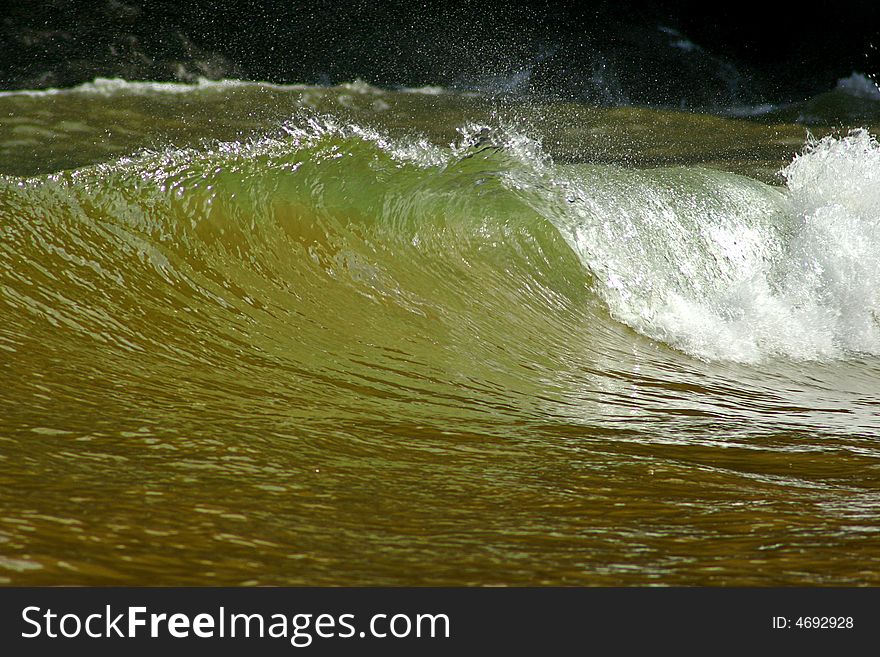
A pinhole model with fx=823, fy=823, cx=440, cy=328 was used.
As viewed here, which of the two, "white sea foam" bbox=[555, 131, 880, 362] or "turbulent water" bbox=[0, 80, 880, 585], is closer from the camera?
"turbulent water" bbox=[0, 80, 880, 585]

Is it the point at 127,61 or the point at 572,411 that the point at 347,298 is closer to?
the point at 572,411

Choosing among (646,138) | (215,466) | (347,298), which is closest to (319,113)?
(646,138)

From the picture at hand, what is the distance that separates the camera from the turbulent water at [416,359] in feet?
4.49

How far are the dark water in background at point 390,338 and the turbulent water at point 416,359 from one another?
1 cm

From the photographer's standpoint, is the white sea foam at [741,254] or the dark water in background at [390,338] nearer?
the dark water in background at [390,338]

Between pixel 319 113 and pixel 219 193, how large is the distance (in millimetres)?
3704

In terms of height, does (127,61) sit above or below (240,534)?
above

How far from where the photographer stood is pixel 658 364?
3.42m

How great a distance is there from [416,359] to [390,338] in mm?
215

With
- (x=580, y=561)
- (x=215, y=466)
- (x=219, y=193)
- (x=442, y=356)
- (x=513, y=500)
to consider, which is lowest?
(x=580, y=561)

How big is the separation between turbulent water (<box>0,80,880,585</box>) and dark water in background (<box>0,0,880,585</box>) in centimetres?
1

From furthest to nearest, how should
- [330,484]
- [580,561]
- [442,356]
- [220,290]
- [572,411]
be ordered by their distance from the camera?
1. [220,290]
2. [442,356]
3. [572,411]
4. [330,484]
5. [580,561]

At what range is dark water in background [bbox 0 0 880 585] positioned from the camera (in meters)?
1.39

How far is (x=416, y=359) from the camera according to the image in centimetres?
288
